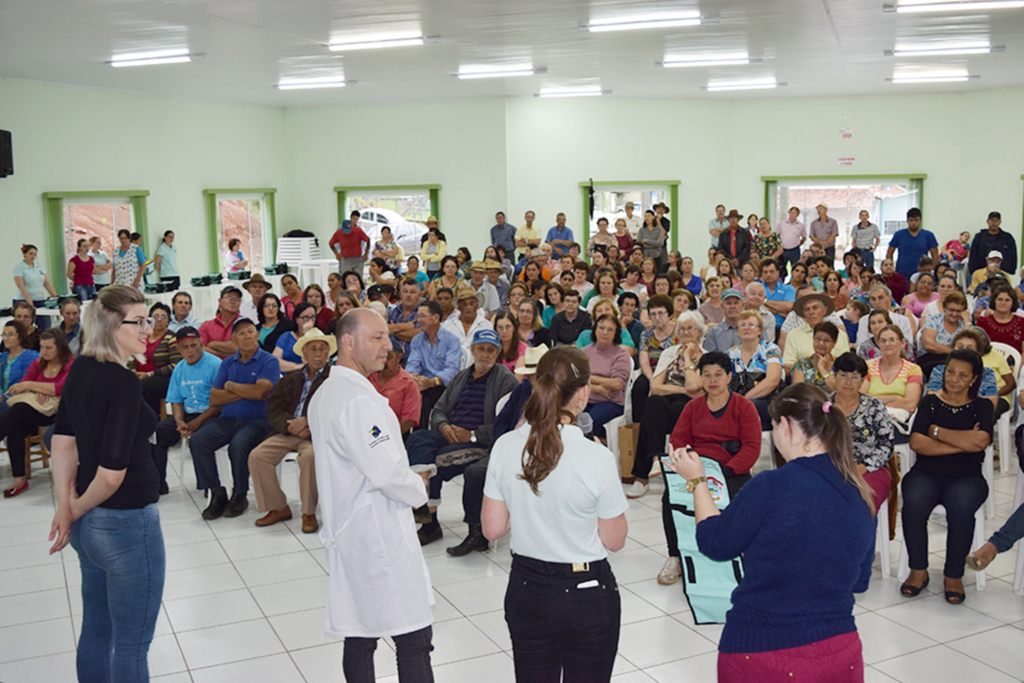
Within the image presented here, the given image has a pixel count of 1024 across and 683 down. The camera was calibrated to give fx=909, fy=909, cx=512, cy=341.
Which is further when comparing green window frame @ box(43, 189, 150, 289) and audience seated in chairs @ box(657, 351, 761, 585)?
green window frame @ box(43, 189, 150, 289)

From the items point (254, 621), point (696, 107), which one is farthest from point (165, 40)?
point (696, 107)

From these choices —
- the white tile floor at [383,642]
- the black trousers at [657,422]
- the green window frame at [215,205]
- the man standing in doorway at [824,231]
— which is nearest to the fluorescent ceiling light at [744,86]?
the man standing in doorway at [824,231]

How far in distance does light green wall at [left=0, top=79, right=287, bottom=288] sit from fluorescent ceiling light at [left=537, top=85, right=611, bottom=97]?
15.1ft

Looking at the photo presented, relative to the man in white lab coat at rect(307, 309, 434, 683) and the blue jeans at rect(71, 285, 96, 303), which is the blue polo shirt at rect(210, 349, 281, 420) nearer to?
the man in white lab coat at rect(307, 309, 434, 683)

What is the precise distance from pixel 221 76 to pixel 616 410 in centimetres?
776

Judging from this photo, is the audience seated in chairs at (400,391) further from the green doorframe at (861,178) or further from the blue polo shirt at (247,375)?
the green doorframe at (861,178)

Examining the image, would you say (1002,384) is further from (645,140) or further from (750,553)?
(645,140)

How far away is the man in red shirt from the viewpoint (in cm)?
1406

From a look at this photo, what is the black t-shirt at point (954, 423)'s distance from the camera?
4.28 metres

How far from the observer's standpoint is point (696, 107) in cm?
1552

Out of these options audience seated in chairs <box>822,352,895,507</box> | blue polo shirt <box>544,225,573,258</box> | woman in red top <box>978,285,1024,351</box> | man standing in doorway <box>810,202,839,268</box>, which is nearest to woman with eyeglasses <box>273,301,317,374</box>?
audience seated in chairs <box>822,352,895,507</box>

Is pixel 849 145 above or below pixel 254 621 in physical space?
above

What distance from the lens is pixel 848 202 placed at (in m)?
16.1

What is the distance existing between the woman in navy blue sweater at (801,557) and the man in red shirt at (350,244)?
12.4 m
